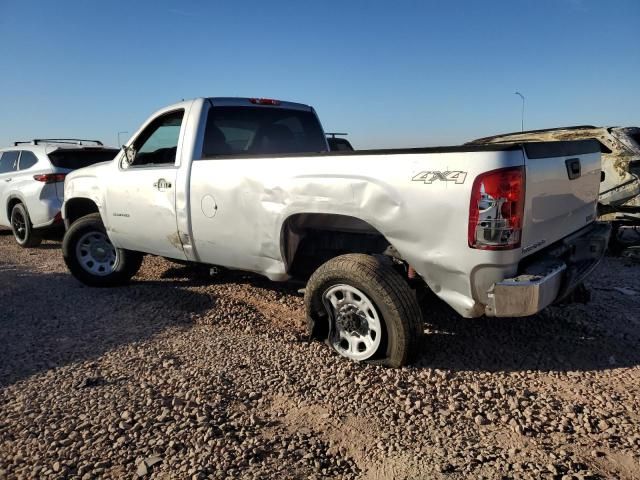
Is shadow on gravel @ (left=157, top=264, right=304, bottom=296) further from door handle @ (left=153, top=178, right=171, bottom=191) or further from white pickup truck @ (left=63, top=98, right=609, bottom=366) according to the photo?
door handle @ (left=153, top=178, right=171, bottom=191)

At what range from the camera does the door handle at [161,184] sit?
15.3 ft

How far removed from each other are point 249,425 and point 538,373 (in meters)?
2.05

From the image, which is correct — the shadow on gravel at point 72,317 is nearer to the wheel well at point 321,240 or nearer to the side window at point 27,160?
the wheel well at point 321,240

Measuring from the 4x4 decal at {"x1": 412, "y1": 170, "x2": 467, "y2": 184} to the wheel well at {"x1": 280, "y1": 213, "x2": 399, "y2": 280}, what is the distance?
2.50 ft

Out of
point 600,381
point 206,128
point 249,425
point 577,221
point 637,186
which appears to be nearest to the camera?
point 249,425

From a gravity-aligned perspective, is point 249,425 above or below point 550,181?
below

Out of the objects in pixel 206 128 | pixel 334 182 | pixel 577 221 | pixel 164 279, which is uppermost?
pixel 206 128

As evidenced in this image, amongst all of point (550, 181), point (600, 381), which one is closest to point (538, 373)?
point (600, 381)

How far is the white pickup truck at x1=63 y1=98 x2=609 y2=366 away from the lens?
9.72 feet

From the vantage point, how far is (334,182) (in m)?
3.47

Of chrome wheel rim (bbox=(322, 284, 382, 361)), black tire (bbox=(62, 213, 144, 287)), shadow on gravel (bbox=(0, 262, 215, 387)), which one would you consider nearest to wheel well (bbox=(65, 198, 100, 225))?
black tire (bbox=(62, 213, 144, 287))

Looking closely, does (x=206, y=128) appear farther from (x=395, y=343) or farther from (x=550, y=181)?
(x=550, y=181)

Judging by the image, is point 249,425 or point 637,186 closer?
point 249,425

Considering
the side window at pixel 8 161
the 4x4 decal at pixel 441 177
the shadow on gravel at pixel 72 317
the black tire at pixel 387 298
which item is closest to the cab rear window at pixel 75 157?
the side window at pixel 8 161
